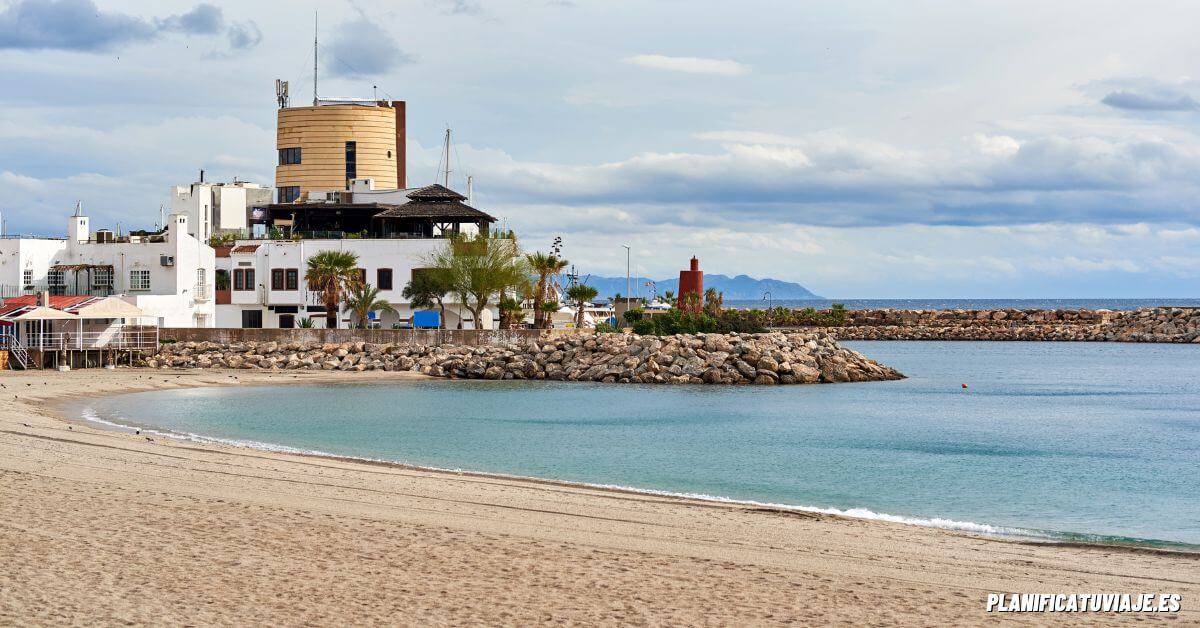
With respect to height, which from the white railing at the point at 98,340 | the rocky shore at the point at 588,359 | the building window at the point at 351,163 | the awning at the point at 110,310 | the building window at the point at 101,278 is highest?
the building window at the point at 351,163

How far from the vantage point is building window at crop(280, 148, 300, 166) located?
2825 inches

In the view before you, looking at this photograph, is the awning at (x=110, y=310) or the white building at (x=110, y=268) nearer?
the awning at (x=110, y=310)

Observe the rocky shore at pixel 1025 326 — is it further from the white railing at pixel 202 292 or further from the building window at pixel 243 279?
the white railing at pixel 202 292

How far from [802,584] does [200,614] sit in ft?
18.7

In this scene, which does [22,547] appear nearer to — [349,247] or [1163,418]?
[1163,418]

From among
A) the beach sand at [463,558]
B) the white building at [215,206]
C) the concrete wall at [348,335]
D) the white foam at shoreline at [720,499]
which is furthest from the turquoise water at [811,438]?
the white building at [215,206]

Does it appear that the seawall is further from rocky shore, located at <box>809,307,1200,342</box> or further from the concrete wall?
the concrete wall

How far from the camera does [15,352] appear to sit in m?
45.8

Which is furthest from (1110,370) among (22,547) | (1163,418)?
(22,547)

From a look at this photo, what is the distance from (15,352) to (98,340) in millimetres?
3599

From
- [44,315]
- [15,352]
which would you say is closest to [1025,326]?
[44,315]

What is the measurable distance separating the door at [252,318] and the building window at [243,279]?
1.23m

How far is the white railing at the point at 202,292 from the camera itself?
56250 mm

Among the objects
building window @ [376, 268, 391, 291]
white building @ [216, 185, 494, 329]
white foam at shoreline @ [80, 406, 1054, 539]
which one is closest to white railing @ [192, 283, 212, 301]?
white building @ [216, 185, 494, 329]
